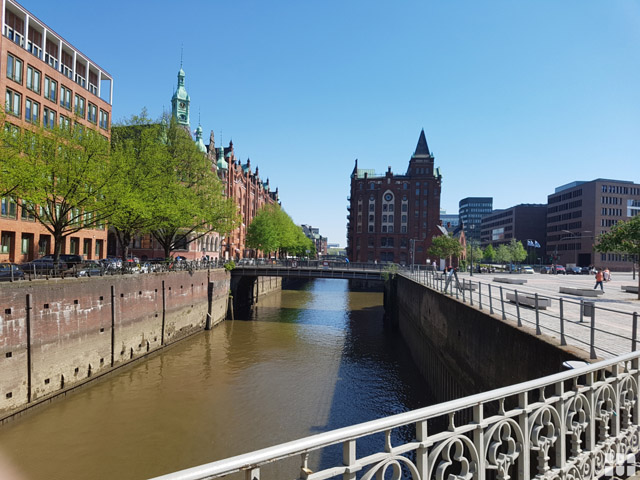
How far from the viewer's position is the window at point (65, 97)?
4026 cm

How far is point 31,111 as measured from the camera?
36219mm

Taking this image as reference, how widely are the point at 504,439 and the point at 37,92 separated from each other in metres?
44.6

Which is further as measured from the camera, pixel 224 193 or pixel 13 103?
pixel 224 193

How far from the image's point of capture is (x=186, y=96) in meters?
69.6

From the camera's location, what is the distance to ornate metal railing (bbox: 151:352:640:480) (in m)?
2.85

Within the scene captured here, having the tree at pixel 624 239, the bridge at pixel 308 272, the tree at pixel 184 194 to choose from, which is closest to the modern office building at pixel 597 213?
Answer: the bridge at pixel 308 272

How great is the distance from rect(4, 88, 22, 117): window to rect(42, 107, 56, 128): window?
9.17 feet

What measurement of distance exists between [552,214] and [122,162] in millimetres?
120249

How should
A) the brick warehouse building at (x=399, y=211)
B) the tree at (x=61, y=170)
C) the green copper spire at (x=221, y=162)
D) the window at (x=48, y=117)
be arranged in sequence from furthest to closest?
the brick warehouse building at (x=399, y=211) → the green copper spire at (x=221, y=162) → the window at (x=48, y=117) → the tree at (x=61, y=170)

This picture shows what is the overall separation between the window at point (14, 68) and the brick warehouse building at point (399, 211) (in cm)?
8297

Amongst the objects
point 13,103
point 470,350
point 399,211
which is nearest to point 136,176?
point 13,103

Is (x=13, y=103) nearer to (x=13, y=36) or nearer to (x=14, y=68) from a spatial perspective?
(x=14, y=68)

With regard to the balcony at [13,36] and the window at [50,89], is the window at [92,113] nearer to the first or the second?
the window at [50,89]

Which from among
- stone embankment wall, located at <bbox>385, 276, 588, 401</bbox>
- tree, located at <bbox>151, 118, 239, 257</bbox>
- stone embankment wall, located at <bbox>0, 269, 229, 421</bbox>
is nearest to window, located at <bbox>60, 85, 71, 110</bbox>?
tree, located at <bbox>151, 118, 239, 257</bbox>
